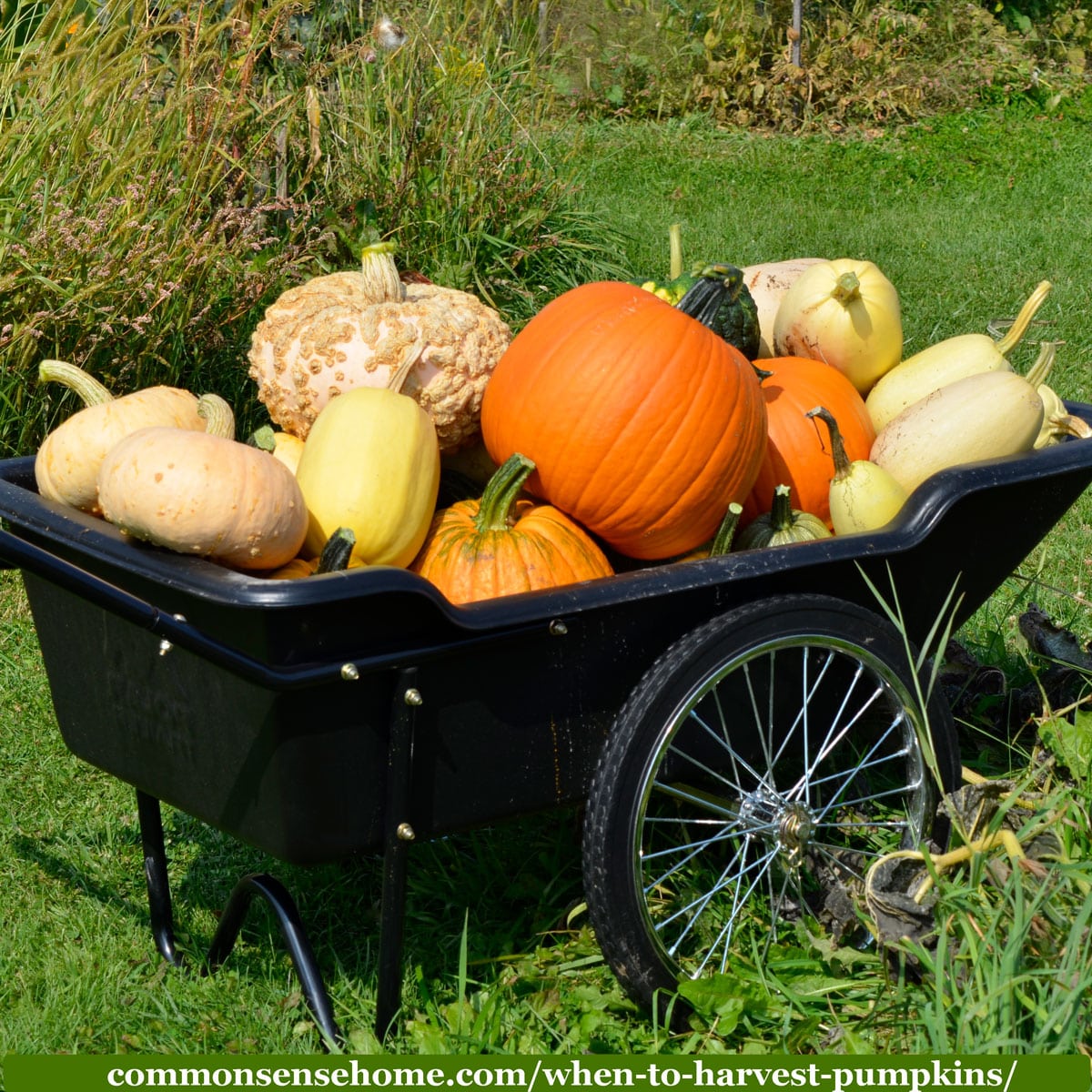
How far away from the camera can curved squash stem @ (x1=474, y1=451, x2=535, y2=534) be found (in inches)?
83.2

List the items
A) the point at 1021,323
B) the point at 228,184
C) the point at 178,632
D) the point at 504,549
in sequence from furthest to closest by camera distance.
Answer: the point at 228,184 → the point at 1021,323 → the point at 504,549 → the point at 178,632

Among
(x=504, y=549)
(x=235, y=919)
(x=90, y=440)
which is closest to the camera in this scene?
(x=90, y=440)

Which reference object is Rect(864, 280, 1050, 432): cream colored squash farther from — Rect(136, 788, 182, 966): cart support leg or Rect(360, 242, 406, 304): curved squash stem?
Rect(136, 788, 182, 966): cart support leg

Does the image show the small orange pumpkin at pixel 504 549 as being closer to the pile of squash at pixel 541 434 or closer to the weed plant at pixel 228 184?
the pile of squash at pixel 541 434

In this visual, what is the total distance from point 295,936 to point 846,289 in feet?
4.84

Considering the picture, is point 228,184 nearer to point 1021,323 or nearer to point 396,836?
point 1021,323

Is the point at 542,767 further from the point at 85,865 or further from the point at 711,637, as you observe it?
the point at 85,865

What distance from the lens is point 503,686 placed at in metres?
1.87

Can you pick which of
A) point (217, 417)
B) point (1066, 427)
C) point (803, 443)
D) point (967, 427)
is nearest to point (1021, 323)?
point (1066, 427)

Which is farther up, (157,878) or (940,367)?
(940,367)

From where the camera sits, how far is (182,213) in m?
3.80

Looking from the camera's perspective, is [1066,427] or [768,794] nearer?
[768,794]

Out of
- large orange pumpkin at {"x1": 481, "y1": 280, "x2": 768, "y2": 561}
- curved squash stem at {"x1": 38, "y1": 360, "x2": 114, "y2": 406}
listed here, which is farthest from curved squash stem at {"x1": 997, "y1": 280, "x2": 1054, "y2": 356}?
curved squash stem at {"x1": 38, "y1": 360, "x2": 114, "y2": 406}

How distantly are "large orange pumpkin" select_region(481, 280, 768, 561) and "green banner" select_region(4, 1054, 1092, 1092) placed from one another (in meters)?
0.81
